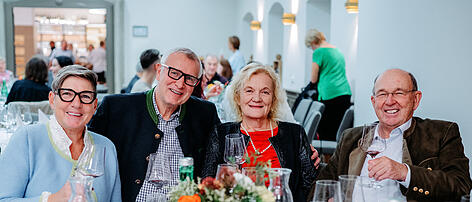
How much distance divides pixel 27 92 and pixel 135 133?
361 centimetres

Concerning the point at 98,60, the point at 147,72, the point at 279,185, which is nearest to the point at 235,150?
the point at 279,185

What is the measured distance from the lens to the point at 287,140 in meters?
2.70

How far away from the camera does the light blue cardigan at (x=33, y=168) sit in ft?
6.40

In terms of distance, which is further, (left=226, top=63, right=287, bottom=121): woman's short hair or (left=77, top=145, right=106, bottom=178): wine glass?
(left=226, top=63, right=287, bottom=121): woman's short hair

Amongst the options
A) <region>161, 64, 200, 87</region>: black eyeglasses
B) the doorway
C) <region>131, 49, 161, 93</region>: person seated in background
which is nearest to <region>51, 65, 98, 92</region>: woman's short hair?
<region>161, 64, 200, 87</region>: black eyeglasses

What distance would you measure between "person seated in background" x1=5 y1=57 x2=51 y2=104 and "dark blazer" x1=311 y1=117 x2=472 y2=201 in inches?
161

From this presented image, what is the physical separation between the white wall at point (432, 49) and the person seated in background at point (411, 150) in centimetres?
78

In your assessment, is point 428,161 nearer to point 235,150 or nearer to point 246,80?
point 246,80

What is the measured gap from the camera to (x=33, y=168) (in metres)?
2.03

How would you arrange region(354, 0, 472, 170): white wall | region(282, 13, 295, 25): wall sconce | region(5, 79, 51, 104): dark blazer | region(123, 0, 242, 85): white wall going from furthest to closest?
region(123, 0, 242, 85): white wall < region(282, 13, 295, 25): wall sconce < region(5, 79, 51, 104): dark blazer < region(354, 0, 472, 170): white wall

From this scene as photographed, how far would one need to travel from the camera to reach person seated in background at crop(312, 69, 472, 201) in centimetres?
230

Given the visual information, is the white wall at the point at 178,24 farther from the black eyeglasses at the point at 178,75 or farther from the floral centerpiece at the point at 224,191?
the floral centerpiece at the point at 224,191

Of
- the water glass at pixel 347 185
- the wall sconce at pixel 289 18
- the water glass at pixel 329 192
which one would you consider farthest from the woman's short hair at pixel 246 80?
the wall sconce at pixel 289 18

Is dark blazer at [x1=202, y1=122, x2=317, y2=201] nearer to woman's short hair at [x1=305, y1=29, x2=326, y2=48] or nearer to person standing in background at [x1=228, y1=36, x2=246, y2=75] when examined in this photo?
woman's short hair at [x1=305, y1=29, x2=326, y2=48]
